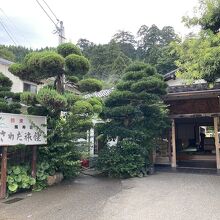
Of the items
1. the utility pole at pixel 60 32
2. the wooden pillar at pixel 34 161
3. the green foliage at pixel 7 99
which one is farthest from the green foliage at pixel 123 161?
the utility pole at pixel 60 32

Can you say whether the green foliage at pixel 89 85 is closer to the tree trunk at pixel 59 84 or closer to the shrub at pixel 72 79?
the shrub at pixel 72 79

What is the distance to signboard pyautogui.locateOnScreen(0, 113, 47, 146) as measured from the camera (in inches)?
294

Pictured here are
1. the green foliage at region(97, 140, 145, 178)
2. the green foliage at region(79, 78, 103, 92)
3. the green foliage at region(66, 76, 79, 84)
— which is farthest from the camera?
the green foliage at region(97, 140, 145, 178)

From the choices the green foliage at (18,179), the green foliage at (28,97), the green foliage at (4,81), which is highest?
the green foliage at (4,81)

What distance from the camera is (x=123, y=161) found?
34.0 feet

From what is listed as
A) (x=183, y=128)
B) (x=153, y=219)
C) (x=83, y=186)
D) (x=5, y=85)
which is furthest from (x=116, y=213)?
(x=183, y=128)

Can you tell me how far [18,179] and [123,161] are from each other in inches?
160

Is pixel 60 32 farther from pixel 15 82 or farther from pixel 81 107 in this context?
pixel 15 82

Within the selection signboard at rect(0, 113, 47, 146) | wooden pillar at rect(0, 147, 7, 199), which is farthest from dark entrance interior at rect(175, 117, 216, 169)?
wooden pillar at rect(0, 147, 7, 199)

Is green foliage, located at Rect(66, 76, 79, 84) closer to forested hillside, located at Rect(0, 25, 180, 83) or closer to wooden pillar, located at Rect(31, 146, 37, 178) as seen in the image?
wooden pillar, located at Rect(31, 146, 37, 178)

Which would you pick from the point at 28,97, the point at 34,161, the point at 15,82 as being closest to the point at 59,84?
the point at 28,97

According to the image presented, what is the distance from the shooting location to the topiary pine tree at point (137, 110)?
10781 millimetres

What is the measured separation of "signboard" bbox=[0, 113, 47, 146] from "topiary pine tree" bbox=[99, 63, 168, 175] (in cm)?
325

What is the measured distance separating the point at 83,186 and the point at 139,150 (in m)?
2.84
